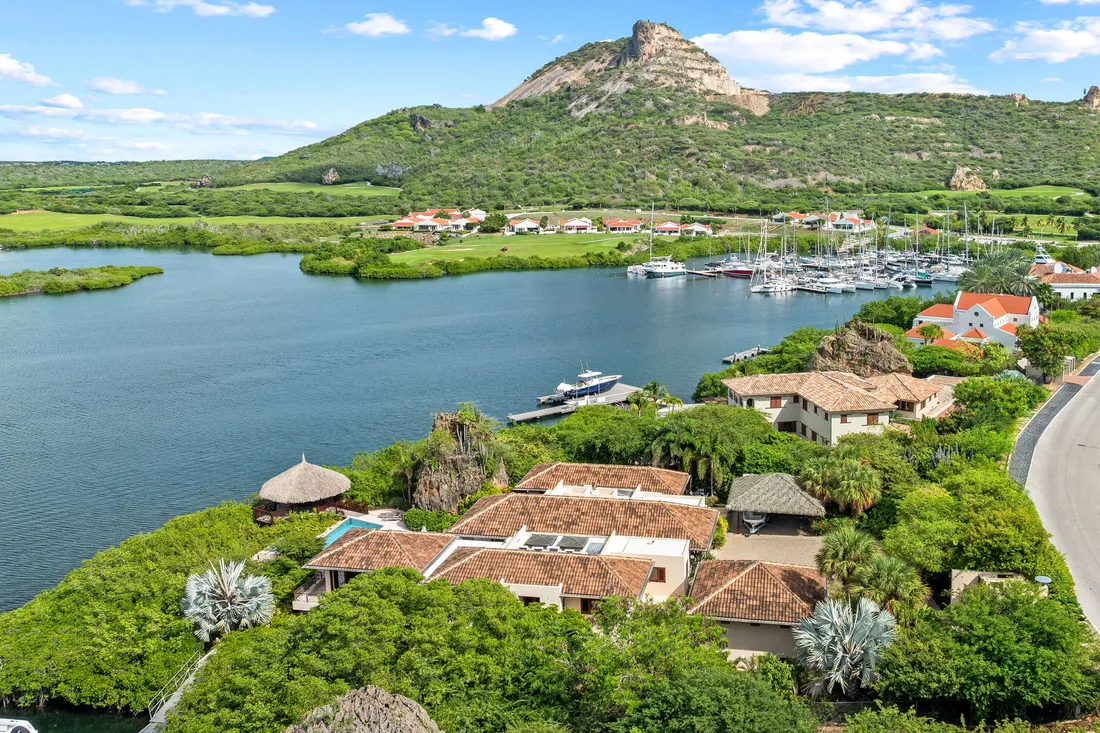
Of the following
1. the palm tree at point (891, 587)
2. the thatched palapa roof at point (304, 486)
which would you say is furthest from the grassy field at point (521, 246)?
the palm tree at point (891, 587)

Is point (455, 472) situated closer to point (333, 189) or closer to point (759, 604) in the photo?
point (759, 604)

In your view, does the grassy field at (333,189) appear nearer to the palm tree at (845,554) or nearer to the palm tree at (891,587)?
the palm tree at (845,554)

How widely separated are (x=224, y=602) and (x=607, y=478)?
13242 millimetres

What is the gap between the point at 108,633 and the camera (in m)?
24.0

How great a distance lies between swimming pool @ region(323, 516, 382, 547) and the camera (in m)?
28.9

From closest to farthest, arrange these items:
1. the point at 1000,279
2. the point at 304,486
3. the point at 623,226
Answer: the point at 304,486 → the point at 1000,279 → the point at 623,226

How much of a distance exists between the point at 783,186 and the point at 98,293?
115 m

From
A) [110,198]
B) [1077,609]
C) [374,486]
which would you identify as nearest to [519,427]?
[374,486]

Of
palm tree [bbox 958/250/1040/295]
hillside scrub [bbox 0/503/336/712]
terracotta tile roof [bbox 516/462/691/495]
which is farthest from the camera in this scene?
palm tree [bbox 958/250/1040/295]

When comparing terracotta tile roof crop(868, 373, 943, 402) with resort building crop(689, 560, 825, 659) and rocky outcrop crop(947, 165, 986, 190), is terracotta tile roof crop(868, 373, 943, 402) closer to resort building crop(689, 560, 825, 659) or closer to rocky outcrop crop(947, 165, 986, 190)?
resort building crop(689, 560, 825, 659)

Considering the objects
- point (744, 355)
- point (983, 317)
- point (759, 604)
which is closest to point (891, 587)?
point (759, 604)

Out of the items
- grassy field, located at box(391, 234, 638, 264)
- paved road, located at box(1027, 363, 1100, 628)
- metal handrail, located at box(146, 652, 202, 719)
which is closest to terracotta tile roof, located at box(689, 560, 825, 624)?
paved road, located at box(1027, 363, 1100, 628)

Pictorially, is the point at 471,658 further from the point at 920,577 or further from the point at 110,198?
the point at 110,198

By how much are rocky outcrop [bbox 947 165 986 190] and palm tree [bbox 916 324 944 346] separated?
120578mm
